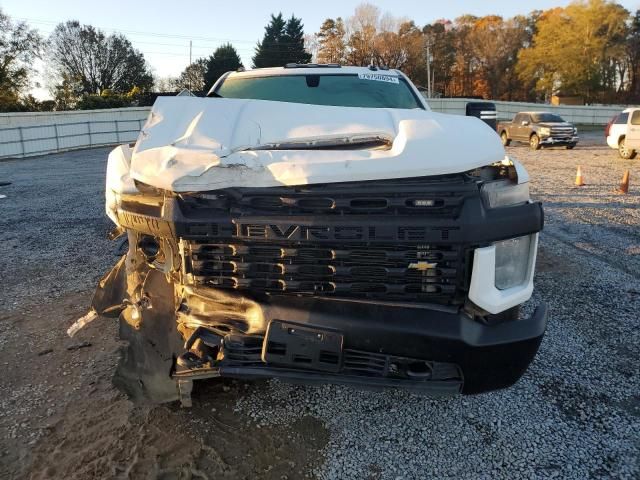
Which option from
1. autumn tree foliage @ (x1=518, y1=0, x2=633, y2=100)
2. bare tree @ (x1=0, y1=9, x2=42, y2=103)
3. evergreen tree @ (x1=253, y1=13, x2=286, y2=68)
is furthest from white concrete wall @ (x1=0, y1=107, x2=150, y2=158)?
autumn tree foliage @ (x1=518, y1=0, x2=633, y2=100)

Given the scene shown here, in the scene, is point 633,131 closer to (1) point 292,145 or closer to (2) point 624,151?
(2) point 624,151

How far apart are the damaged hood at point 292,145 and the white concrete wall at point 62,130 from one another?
21.5 m

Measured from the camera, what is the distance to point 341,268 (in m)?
2.16

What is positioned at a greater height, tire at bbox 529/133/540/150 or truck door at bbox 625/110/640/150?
truck door at bbox 625/110/640/150

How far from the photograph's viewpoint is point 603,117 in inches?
1563

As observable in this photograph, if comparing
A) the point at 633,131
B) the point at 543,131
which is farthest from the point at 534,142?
the point at 633,131

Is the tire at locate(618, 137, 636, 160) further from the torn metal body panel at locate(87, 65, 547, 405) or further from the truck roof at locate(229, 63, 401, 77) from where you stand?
the torn metal body panel at locate(87, 65, 547, 405)

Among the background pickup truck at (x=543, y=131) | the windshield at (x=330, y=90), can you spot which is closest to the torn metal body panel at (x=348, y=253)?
the windshield at (x=330, y=90)

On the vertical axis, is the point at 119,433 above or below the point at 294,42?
below

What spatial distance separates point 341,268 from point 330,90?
99.7 inches

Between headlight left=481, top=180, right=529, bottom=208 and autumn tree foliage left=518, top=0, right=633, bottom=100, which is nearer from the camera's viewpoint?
headlight left=481, top=180, right=529, bottom=208

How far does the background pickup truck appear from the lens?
19.3m

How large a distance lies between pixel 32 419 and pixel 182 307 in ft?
3.75

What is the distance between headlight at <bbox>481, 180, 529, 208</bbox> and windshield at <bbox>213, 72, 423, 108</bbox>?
6.13 feet
